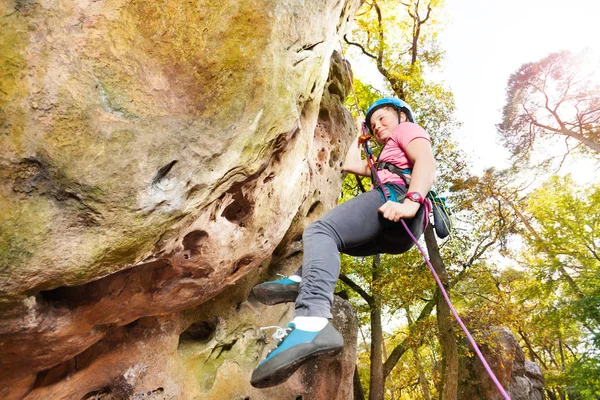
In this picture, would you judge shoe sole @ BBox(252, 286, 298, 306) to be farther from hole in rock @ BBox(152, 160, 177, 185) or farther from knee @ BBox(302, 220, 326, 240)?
hole in rock @ BBox(152, 160, 177, 185)

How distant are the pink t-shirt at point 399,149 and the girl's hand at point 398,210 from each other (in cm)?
38

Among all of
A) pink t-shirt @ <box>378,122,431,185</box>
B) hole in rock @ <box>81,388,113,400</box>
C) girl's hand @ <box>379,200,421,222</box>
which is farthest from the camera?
hole in rock @ <box>81,388,113,400</box>

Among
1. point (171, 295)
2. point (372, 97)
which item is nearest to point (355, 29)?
point (372, 97)

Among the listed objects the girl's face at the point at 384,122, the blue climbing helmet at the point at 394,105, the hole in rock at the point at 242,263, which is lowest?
the hole in rock at the point at 242,263

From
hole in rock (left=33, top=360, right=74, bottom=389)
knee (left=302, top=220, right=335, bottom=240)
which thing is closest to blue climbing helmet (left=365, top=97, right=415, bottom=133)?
knee (left=302, top=220, right=335, bottom=240)

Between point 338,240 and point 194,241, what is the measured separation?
1.77 meters

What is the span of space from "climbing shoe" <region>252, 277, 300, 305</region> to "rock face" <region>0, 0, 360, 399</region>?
948mm

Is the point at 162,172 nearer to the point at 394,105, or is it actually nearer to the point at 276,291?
the point at 276,291

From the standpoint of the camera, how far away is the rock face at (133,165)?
104 inches

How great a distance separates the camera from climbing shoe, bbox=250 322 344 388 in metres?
2.25

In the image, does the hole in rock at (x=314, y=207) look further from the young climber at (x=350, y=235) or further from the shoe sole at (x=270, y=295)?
the shoe sole at (x=270, y=295)

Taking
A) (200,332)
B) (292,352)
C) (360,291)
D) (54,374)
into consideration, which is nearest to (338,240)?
(292,352)


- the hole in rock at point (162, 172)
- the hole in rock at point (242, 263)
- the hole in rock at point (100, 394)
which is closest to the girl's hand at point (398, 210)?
the hole in rock at point (162, 172)

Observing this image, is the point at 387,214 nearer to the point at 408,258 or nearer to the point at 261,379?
the point at 261,379
